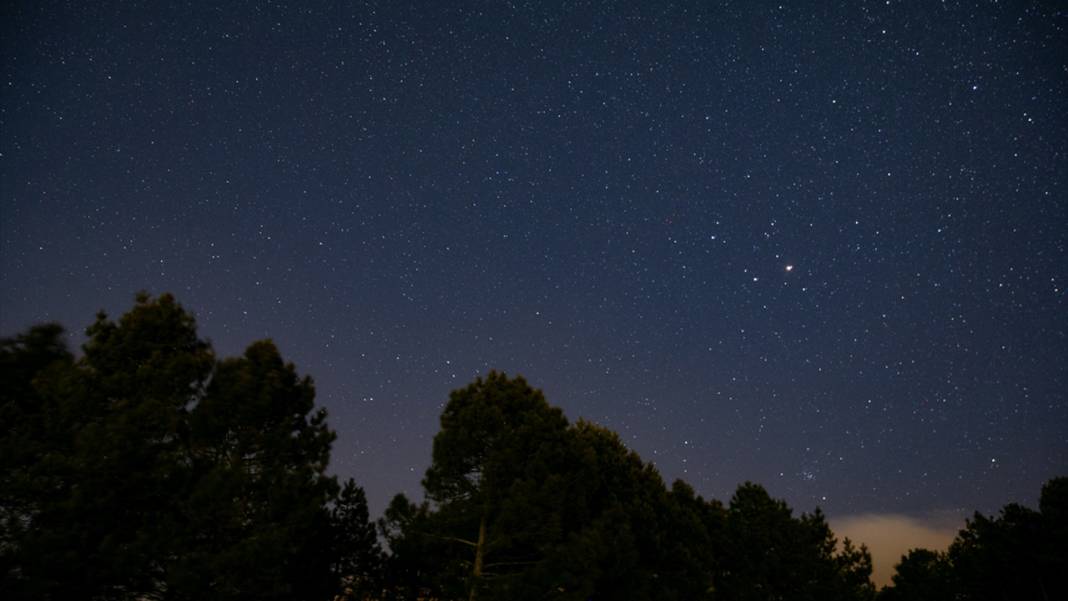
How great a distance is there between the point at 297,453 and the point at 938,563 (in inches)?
2987

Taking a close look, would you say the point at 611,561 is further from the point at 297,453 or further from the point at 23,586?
the point at 23,586

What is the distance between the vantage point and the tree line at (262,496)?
11.4 meters

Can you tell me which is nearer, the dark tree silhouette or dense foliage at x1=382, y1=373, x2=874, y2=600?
the dark tree silhouette

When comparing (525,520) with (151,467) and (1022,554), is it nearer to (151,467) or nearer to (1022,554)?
(151,467)


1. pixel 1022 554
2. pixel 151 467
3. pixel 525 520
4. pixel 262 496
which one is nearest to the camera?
pixel 151 467

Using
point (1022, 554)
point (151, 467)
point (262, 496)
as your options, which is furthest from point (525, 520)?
point (1022, 554)

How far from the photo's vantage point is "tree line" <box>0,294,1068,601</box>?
37.3 ft

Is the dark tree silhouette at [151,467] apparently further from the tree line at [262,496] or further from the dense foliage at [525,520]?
the dense foliage at [525,520]

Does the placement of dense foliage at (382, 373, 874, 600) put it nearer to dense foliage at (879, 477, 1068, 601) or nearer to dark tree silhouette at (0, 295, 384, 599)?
dark tree silhouette at (0, 295, 384, 599)

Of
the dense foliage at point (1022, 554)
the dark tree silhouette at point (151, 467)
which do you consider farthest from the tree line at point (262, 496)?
the dense foliage at point (1022, 554)

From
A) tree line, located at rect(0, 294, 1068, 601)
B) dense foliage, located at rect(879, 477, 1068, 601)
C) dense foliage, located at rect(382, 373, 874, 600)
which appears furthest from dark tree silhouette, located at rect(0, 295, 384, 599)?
dense foliage, located at rect(879, 477, 1068, 601)

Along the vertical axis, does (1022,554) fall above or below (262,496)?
above

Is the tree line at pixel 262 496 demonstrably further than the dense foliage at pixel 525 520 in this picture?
No

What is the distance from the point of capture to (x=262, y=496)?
13.1 m
